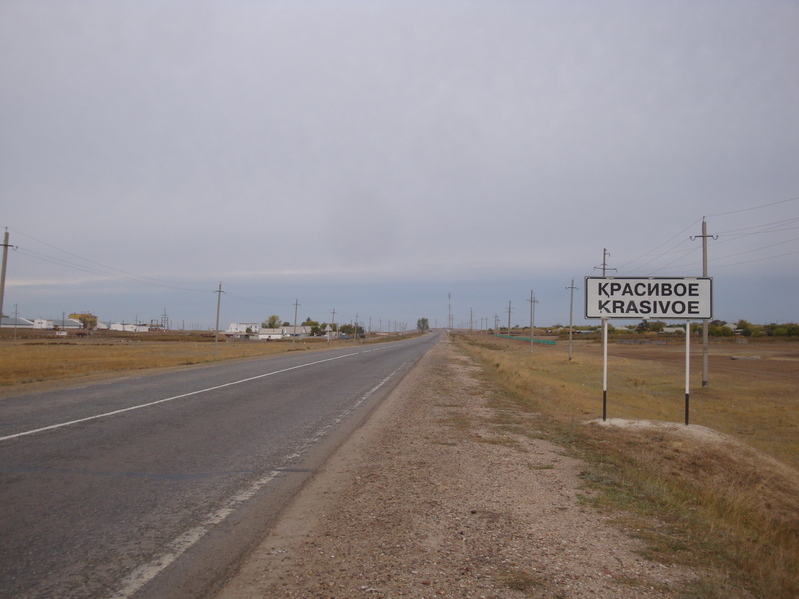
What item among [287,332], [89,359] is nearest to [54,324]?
[287,332]

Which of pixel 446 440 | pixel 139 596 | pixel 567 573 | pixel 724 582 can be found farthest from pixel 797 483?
pixel 139 596

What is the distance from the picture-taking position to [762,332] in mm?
117562

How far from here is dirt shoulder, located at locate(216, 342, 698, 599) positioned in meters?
3.79

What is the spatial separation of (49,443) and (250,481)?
11.9ft

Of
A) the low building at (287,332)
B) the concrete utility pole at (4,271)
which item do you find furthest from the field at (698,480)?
the low building at (287,332)

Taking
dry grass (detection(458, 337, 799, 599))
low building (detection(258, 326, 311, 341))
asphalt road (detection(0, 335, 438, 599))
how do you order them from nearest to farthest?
asphalt road (detection(0, 335, 438, 599)) → dry grass (detection(458, 337, 799, 599)) → low building (detection(258, 326, 311, 341))

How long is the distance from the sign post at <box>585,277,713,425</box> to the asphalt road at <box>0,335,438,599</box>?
5.39m

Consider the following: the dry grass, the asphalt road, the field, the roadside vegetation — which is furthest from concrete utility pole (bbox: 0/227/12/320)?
the dry grass

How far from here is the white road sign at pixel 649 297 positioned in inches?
420

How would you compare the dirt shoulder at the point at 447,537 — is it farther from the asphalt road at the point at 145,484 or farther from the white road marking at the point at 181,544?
the white road marking at the point at 181,544

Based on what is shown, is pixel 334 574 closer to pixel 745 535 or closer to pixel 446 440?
pixel 745 535

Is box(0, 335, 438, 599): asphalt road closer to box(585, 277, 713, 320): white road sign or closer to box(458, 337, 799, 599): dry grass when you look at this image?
box(458, 337, 799, 599): dry grass

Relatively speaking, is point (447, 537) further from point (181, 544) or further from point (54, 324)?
point (54, 324)

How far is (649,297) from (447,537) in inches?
315
